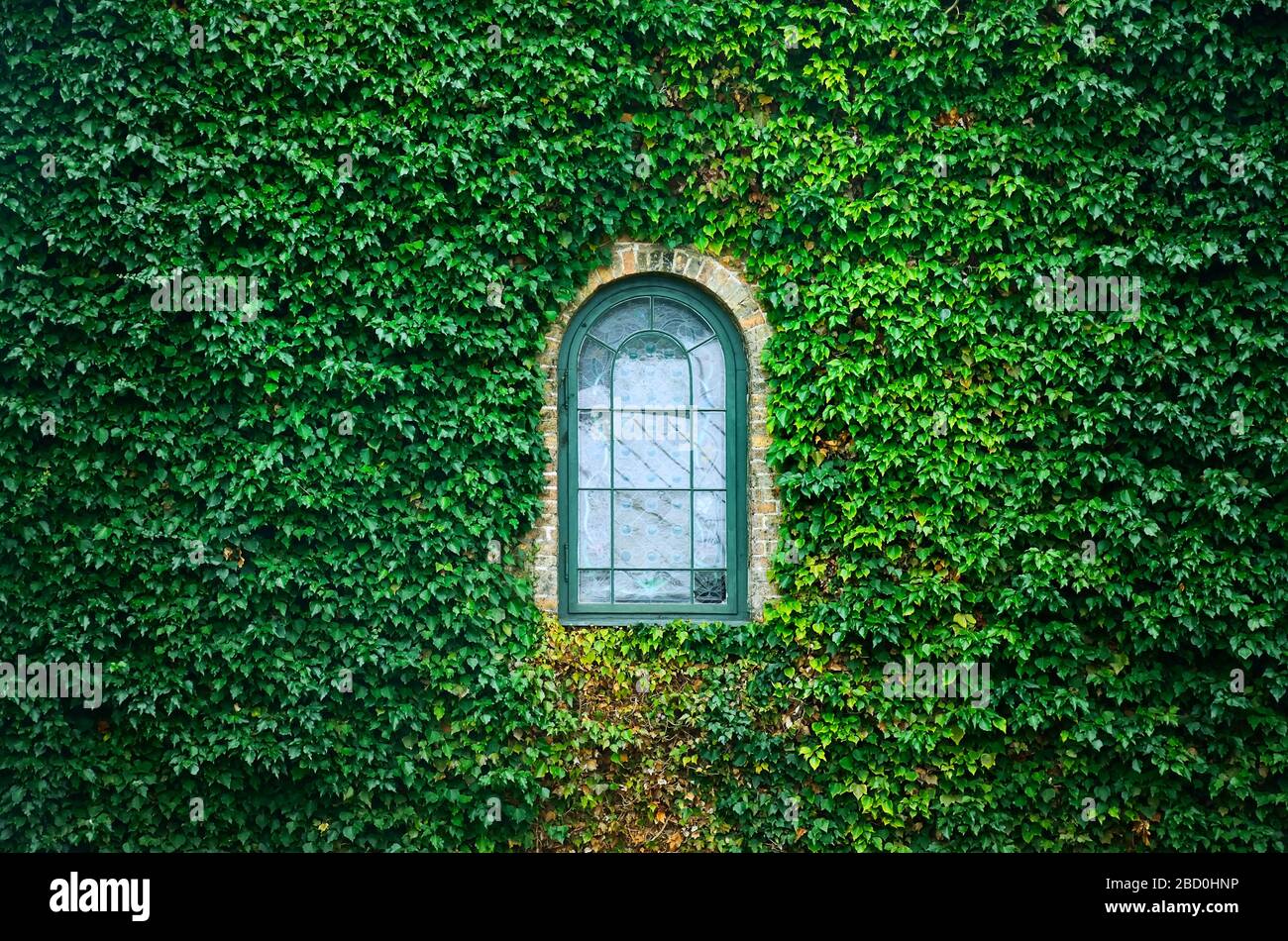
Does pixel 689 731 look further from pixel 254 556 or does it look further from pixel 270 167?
pixel 270 167

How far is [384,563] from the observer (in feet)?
18.6

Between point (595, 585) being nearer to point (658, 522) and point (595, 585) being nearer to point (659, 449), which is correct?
point (658, 522)

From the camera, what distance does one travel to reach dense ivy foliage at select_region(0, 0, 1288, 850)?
5.52 metres

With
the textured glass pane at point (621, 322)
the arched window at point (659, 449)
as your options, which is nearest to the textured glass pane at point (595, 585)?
the arched window at point (659, 449)

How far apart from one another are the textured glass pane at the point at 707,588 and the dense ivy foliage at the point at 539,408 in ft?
0.95

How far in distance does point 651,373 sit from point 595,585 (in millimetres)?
1408

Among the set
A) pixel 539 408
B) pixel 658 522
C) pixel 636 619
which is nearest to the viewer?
pixel 539 408

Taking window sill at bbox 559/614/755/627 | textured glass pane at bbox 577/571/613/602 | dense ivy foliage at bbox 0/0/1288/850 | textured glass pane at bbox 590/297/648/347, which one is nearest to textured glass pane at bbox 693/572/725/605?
window sill at bbox 559/614/755/627

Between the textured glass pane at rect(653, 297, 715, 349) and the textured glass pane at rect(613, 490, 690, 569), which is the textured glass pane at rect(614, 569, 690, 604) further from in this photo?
the textured glass pane at rect(653, 297, 715, 349)

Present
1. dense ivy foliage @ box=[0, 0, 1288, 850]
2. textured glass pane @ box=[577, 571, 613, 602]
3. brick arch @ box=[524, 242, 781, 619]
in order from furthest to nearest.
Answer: textured glass pane @ box=[577, 571, 613, 602] → brick arch @ box=[524, 242, 781, 619] → dense ivy foliage @ box=[0, 0, 1288, 850]

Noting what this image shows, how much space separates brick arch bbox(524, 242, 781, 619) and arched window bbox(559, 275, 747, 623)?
0.28 feet

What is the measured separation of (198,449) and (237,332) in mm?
737

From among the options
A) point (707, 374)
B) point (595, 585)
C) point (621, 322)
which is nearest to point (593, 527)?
point (595, 585)

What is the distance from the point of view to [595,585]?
6020 millimetres
